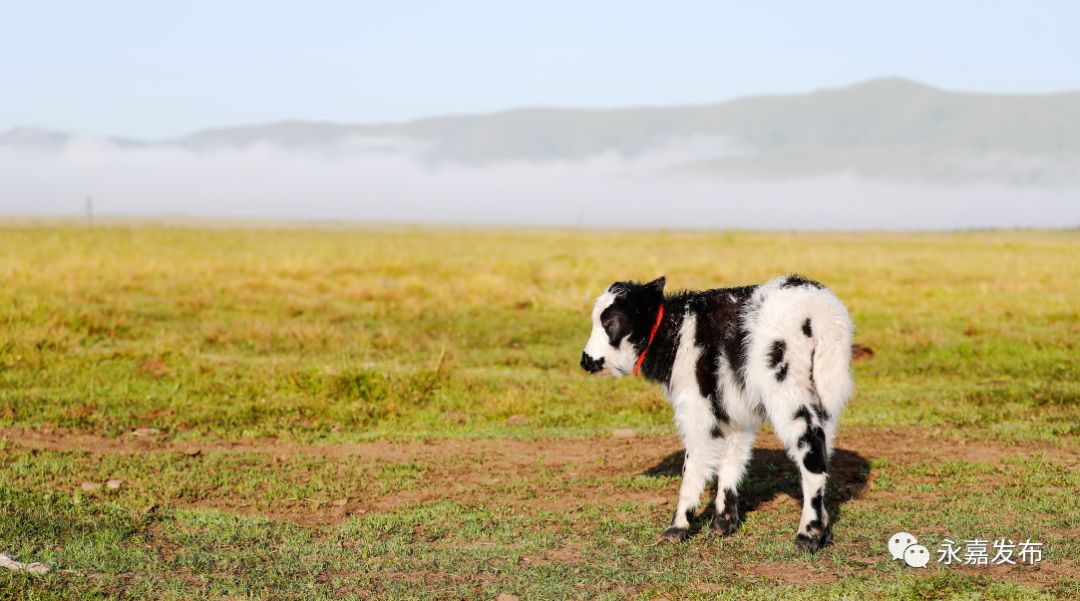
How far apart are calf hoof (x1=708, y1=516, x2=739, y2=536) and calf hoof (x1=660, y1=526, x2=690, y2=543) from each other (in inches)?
10.5

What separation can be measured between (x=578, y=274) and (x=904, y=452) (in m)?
25.9

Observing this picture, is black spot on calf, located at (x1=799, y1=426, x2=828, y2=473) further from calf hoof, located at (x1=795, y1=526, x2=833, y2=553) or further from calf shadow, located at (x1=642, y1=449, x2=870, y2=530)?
calf shadow, located at (x1=642, y1=449, x2=870, y2=530)

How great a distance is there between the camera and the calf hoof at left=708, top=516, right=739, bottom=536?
832 cm

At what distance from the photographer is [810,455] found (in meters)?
7.61

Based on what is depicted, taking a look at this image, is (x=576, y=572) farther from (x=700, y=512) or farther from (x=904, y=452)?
(x=904, y=452)

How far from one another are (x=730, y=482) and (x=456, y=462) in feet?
11.6

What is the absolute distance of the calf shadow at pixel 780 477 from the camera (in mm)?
9297

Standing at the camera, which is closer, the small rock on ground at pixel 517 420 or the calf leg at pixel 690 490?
the calf leg at pixel 690 490

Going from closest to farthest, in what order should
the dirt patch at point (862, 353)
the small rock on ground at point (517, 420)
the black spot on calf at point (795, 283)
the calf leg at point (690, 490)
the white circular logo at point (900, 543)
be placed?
the white circular logo at point (900, 543)
the black spot on calf at point (795, 283)
the calf leg at point (690, 490)
the small rock on ground at point (517, 420)
the dirt patch at point (862, 353)

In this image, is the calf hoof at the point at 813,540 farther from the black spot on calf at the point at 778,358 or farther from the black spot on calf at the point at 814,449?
the black spot on calf at the point at 778,358

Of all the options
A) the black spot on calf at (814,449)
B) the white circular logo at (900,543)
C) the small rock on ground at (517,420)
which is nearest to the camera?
the white circular logo at (900,543)

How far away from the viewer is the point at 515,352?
19547mm

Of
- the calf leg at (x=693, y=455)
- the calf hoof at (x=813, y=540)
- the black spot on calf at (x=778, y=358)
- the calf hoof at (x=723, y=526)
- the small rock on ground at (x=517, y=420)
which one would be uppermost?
the black spot on calf at (x=778, y=358)

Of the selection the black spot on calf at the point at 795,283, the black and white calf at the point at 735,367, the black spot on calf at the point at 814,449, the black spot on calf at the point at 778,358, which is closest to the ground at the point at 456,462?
the black and white calf at the point at 735,367
